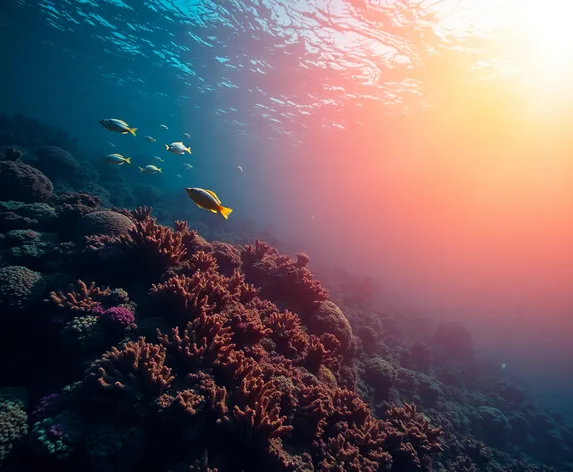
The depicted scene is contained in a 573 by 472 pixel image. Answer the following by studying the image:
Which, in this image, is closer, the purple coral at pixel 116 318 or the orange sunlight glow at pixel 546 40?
the purple coral at pixel 116 318

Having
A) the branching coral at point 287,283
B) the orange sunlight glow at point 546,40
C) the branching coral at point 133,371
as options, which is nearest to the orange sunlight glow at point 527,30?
the orange sunlight glow at point 546,40

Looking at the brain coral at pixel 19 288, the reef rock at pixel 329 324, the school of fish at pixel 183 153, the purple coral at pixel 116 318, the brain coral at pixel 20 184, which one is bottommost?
the brain coral at pixel 20 184

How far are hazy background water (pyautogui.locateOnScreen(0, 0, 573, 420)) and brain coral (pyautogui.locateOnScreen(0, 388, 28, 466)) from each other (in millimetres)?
17183

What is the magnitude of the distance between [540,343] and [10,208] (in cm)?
5970

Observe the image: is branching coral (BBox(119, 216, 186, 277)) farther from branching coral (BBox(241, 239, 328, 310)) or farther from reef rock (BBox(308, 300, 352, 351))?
reef rock (BBox(308, 300, 352, 351))

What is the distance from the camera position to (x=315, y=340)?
20.9 ft

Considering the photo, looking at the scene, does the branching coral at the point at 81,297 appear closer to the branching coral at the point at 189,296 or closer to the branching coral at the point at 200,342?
the branching coral at the point at 189,296

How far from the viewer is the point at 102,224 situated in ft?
23.1

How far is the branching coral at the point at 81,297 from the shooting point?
15.5 feet

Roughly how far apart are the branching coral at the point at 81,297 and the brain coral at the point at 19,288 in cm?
34

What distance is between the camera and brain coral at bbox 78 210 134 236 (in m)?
6.90

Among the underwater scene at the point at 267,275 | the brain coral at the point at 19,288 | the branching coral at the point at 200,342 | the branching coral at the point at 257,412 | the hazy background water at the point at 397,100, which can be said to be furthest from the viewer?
the hazy background water at the point at 397,100

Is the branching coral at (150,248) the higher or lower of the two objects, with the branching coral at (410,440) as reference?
higher

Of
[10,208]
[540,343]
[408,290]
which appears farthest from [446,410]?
[540,343]
